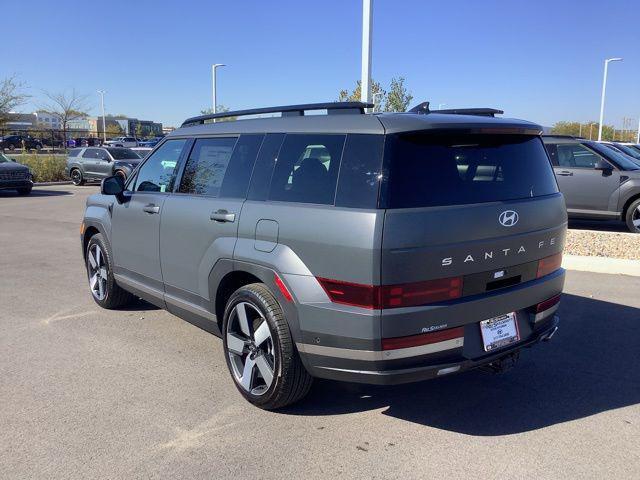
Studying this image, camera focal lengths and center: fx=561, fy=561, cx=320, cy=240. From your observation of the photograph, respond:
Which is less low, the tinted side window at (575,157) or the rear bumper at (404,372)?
the tinted side window at (575,157)

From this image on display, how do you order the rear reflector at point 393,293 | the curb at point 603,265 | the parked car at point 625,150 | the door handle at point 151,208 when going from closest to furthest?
the rear reflector at point 393,293 → the door handle at point 151,208 → the curb at point 603,265 → the parked car at point 625,150

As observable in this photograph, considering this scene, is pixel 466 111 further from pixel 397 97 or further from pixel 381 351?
pixel 397 97

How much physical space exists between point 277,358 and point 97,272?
11.1ft

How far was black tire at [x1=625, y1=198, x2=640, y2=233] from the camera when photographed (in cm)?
1081

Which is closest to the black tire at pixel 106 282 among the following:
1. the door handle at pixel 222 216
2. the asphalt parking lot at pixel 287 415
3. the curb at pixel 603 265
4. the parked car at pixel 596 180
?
the asphalt parking lot at pixel 287 415

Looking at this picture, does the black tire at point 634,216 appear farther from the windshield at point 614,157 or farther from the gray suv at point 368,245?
the gray suv at point 368,245

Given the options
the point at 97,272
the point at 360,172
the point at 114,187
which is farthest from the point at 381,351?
the point at 97,272

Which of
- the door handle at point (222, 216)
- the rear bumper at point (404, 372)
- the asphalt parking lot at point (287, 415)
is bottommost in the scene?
the asphalt parking lot at point (287, 415)

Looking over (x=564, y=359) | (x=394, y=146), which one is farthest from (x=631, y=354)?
(x=394, y=146)

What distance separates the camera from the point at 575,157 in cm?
1148

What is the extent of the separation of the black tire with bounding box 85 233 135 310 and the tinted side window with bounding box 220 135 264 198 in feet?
7.22

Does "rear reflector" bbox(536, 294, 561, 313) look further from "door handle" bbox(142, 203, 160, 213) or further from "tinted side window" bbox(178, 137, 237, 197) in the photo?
"door handle" bbox(142, 203, 160, 213)

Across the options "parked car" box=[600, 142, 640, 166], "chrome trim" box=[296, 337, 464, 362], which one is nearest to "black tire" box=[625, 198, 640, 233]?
"parked car" box=[600, 142, 640, 166]

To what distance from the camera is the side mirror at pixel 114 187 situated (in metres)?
5.20
